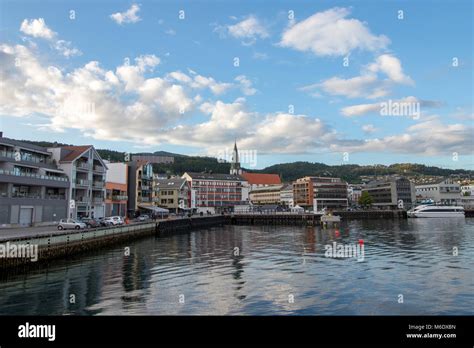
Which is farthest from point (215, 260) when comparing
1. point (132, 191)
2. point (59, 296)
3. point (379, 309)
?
point (132, 191)

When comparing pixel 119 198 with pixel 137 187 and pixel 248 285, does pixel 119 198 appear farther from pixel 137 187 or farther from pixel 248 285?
pixel 248 285

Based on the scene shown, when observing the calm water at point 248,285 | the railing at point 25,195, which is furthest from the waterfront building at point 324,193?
the calm water at point 248,285

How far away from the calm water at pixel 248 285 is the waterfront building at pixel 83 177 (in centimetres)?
3436

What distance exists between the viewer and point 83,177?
2948 inches

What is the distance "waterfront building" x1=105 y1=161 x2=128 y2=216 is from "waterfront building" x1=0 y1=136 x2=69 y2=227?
16304mm

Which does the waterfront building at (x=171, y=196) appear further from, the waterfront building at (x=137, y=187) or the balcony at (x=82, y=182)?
the balcony at (x=82, y=182)

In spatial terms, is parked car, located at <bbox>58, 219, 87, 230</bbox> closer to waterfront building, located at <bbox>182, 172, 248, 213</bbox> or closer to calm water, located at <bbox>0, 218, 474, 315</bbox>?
calm water, located at <bbox>0, 218, 474, 315</bbox>

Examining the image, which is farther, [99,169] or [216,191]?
[216,191]

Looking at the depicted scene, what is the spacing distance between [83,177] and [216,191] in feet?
354

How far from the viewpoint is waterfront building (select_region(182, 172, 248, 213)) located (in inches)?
6924

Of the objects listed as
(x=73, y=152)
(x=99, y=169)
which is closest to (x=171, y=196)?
(x=99, y=169)
